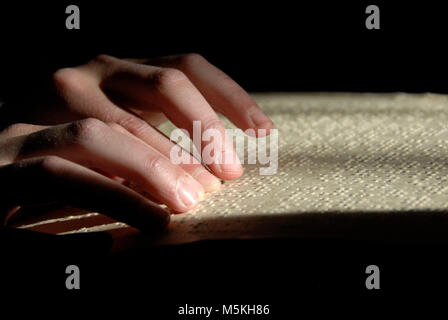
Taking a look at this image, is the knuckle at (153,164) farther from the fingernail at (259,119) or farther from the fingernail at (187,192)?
the fingernail at (259,119)

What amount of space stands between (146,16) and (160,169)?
0.76 meters

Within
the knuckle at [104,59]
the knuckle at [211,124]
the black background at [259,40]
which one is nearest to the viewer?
the knuckle at [211,124]

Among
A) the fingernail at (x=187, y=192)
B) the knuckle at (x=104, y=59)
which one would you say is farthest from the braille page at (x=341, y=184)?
the knuckle at (x=104, y=59)

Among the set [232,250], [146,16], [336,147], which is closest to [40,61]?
[146,16]

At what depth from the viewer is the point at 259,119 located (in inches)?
19.1

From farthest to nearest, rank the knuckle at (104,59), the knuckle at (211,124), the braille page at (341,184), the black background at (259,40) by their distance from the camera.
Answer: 1. the black background at (259,40)
2. the knuckle at (104,59)
3. the knuckle at (211,124)
4. the braille page at (341,184)

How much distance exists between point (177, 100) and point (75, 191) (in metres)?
0.15

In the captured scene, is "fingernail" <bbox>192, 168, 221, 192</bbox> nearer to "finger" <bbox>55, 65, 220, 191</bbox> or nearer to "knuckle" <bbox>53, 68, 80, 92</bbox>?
"finger" <bbox>55, 65, 220, 191</bbox>

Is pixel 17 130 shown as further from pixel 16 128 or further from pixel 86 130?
pixel 86 130

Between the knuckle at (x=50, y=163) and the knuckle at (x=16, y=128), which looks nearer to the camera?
the knuckle at (x=50, y=163)

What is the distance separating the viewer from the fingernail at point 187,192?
1.27 ft

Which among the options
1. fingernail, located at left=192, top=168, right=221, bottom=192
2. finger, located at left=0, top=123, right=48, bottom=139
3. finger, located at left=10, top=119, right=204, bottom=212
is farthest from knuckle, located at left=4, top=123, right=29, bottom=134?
fingernail, located at left=192, top=168, right=221, bottom=192

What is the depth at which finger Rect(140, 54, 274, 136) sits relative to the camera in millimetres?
488

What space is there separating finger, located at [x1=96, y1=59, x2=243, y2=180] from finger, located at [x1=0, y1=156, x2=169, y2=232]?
0.09 meters
